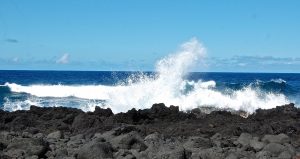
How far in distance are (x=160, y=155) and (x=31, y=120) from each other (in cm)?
702

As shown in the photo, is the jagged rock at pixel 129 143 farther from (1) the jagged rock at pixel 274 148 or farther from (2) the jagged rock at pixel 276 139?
(2) the jagged rock at pixel 276 139

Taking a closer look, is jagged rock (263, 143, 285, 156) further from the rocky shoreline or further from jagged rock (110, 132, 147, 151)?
jagged rock (110, 132, 147, 151)

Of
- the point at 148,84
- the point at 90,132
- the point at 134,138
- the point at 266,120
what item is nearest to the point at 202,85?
the point at 148,84

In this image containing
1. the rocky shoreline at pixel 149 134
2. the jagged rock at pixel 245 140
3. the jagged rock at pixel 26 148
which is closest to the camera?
the jagged rock at pixel 26 148

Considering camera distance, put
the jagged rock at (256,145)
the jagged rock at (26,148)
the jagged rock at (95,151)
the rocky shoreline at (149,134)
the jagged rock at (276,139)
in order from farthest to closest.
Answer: the jagged rock at (276,139)
the jagged rock at (256,145)
the rocky shoreline at (149,134)
the jagged rock at (26,148)
the jagged rock at (95,151)

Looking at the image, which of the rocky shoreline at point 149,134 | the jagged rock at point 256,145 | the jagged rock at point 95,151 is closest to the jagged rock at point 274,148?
the rocky shoreline at point 149,134

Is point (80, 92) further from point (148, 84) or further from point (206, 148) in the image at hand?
point (206, 148)

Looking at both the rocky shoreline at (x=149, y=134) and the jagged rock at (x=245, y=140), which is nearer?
the rocky shoreline at (x=149, y=134)

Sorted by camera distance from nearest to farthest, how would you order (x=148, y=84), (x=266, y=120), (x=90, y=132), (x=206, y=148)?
(x=206, y=148) → (x=90, y=132) → (x=266, y=120) → (x=148, y=84)

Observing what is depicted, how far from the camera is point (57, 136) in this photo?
502 inches

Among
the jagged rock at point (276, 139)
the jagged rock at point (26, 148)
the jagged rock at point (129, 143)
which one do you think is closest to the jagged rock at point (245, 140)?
the jagged rock at point (276, 139)

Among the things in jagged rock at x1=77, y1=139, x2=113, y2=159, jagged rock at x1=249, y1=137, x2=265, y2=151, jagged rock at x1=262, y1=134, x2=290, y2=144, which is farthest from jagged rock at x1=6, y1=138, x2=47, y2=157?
jagged rock at x1=262, y1=134, x2=290, y2=144

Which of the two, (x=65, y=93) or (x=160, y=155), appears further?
(x=65, y=93)

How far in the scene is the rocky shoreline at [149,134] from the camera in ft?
32.6
